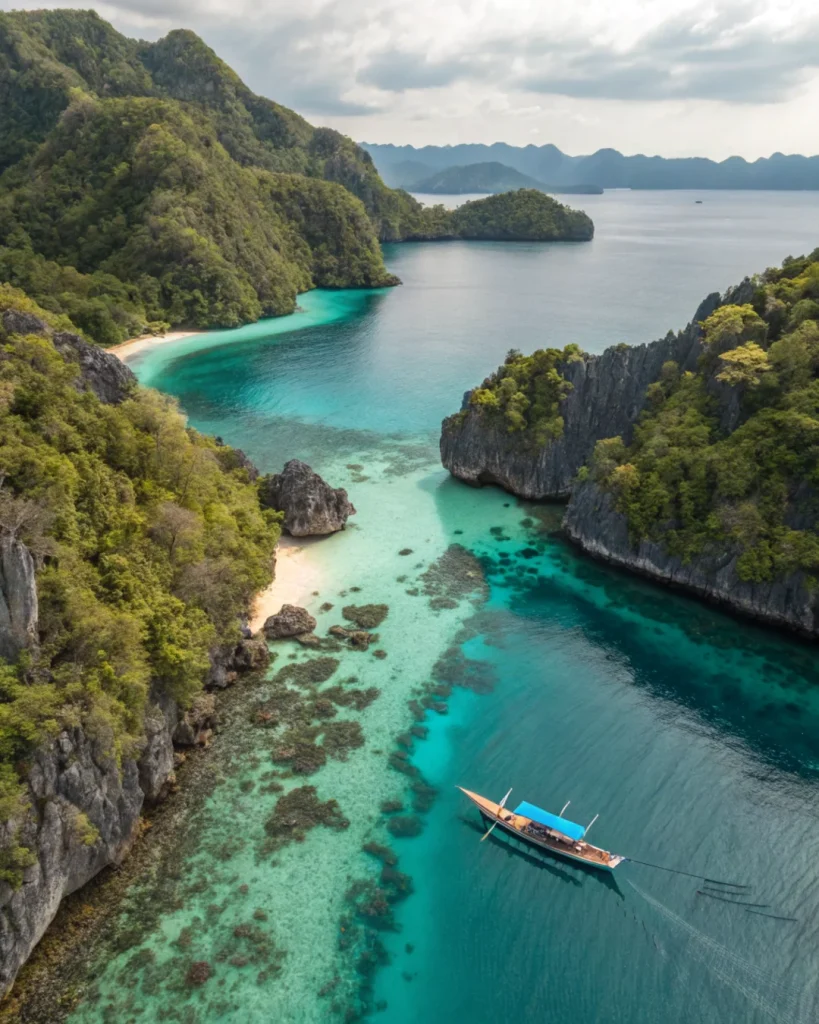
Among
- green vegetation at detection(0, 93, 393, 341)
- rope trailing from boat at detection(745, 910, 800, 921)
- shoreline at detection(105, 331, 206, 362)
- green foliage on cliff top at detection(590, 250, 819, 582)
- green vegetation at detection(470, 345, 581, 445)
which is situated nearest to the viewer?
rope trailing from boat at detection(745, 910, 800, 921)

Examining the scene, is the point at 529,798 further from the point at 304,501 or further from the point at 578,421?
the point at 578,421

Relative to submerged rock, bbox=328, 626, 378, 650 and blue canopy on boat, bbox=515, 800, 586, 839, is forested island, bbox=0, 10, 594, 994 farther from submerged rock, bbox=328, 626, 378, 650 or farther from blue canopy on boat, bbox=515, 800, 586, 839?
blue canopy on boat, bbox=515, 800, 586, 839

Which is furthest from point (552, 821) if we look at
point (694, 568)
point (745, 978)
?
point (694, 568)

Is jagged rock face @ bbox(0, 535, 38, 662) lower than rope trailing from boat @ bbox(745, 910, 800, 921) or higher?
higher

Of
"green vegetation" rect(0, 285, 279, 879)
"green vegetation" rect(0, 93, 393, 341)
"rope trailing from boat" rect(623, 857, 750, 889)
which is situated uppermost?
"green vegetation" rect(0, 93, 393, 341)

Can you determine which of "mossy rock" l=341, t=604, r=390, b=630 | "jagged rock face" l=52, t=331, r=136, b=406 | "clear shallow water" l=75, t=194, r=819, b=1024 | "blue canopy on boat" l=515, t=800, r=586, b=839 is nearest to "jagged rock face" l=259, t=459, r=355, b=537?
"clear shallow water" l=75, t=194, r=819, b=1024

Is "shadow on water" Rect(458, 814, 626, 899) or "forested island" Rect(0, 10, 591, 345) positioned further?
"forested island" Rect(0, 10, 591, 345)

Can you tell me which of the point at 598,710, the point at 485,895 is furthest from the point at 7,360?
the point at 598,710
